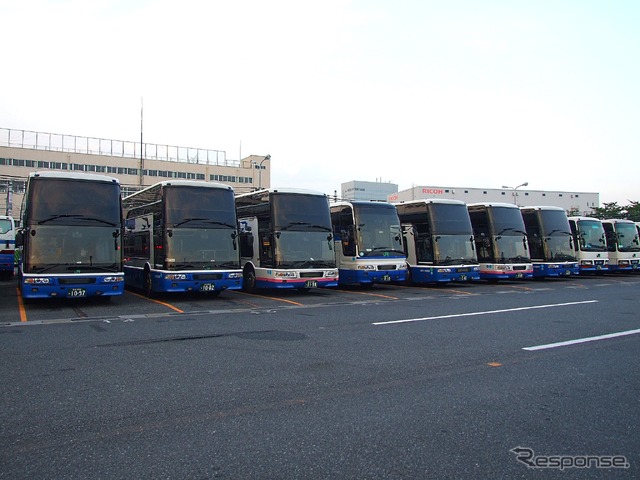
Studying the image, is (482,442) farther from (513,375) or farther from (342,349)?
(342,349)

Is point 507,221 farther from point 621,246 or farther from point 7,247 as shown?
point 7,247

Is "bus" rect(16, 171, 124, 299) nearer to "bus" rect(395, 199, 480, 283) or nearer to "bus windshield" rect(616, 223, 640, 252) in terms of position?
"bus" rect(395, 199, 480, 283)

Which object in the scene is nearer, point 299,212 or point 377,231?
point 299,212

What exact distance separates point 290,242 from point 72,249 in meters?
6.24

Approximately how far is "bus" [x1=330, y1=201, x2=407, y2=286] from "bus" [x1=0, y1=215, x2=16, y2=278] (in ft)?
49.2

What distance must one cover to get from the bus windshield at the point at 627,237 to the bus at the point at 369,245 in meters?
16.1

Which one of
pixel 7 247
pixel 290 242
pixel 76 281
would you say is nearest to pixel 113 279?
pixel 76 281

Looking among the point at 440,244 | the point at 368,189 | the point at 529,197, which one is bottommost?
the point at 440,244

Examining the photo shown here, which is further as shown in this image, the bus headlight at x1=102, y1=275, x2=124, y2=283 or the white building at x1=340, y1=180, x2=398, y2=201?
the white building at x1=340, y1=180, x2=398, y2=201

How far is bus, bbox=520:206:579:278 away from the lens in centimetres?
2316

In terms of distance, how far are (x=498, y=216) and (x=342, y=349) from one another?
16192 millimetres

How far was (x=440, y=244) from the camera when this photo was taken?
19484 mm

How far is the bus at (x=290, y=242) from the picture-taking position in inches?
621

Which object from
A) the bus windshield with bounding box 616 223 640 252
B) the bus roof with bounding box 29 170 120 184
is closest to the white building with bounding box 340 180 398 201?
the bus windshield with bounding box 616 223 640 252
